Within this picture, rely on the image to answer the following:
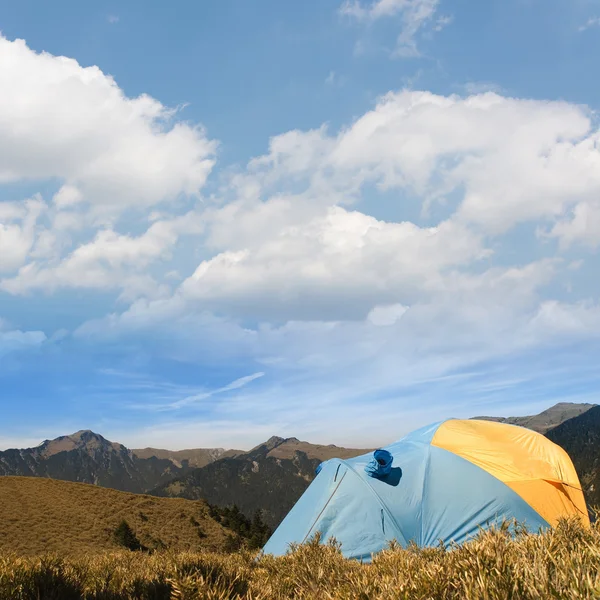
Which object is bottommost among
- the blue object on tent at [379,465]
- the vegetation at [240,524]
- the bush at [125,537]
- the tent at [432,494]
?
the vegetation at [240,524]

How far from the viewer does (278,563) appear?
786 cm

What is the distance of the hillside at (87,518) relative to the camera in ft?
111

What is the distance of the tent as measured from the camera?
11211 mm

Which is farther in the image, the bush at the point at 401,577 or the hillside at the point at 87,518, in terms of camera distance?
the hillside at the point at 87,518

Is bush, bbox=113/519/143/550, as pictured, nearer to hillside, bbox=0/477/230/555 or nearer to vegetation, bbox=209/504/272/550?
hillside, bbox=0/477/230/555

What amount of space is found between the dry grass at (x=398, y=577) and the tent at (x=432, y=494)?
4.10 metres

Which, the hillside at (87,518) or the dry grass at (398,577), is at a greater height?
the dry grass at (398,577)

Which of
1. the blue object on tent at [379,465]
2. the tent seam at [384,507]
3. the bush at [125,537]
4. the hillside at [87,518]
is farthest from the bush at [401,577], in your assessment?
the bush at [125,537]

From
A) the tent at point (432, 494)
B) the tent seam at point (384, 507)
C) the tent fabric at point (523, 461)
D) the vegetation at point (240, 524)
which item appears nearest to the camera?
the tent seam at point (384, 507)

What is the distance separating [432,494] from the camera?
11.7 m

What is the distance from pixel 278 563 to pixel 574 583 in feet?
19.0

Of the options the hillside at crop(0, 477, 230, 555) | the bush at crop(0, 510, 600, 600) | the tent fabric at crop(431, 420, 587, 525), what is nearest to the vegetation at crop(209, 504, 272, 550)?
the hillside at crop(0, 477, 230, 555)

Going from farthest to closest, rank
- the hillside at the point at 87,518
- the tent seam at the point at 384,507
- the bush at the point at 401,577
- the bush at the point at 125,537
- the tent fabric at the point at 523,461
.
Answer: the bush at the point at 125,537, the hillside at the point at 87,518, the tent fabric at the point at 523,461, the tent seam at the point at 384,507, the bush at the point at 401,577

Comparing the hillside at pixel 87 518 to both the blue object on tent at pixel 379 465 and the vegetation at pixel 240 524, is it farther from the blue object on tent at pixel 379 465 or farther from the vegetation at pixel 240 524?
the blue object on tent at pixel 379 465
